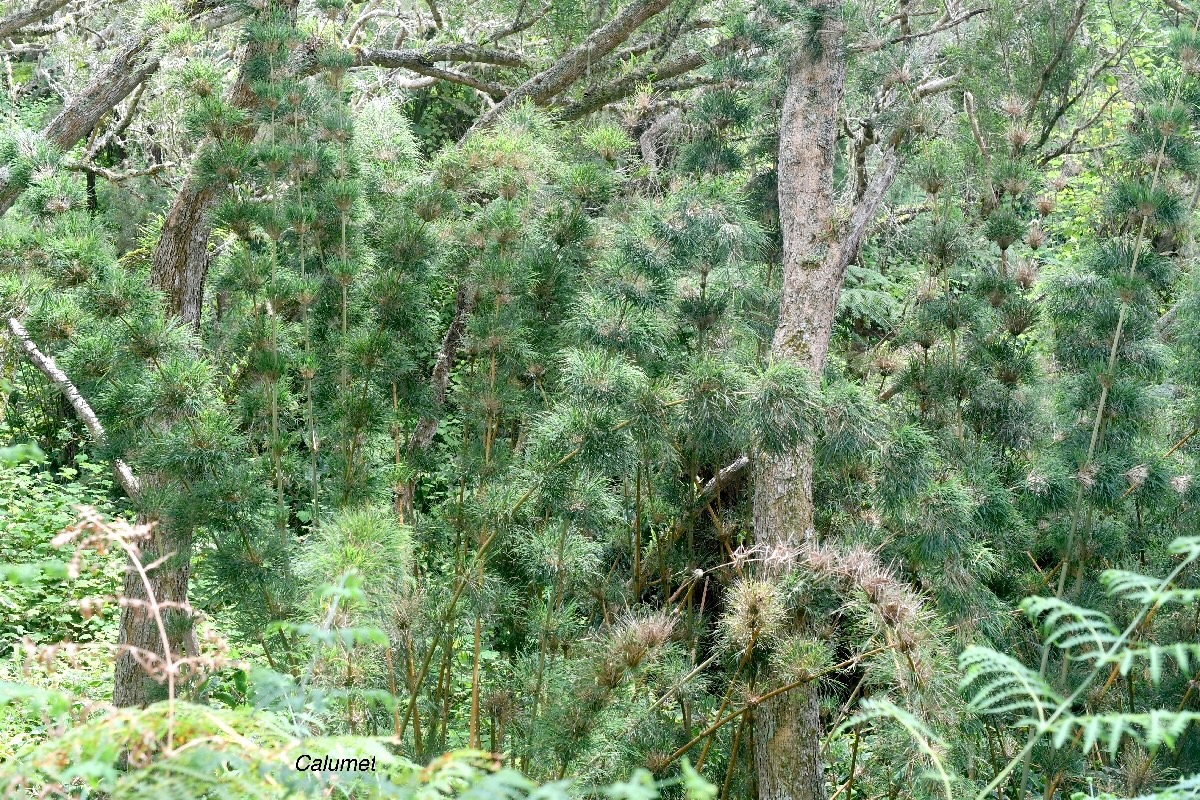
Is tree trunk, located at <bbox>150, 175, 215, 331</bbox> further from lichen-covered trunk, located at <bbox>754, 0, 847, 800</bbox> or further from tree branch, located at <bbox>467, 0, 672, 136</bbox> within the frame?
lichen-covered trunk, located at <bbox>754, 0, 847, 800</bbox>

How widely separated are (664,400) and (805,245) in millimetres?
997

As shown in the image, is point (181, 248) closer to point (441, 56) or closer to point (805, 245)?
point (441, 56)

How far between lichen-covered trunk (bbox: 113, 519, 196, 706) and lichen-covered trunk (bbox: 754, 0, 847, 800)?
5.98ft

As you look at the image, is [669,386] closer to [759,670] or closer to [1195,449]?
[759,670]

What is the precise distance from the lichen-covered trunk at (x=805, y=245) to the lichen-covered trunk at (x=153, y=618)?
71.7 inches

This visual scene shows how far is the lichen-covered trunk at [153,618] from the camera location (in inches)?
136

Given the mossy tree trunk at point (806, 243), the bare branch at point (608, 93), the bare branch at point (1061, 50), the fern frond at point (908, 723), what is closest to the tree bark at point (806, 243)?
the mossy tree trunk at point (806, 243)

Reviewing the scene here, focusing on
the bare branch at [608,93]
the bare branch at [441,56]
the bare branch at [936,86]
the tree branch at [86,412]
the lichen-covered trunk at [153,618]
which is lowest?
the lichen-covered trunk at [153,618]

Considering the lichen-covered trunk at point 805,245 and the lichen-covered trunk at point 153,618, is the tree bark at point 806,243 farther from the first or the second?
the lichen-covered trunk at point 153,618

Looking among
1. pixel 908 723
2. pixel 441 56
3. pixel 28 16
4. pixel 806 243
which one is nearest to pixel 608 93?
pixel 441 56

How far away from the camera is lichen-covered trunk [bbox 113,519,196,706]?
3.44 metres

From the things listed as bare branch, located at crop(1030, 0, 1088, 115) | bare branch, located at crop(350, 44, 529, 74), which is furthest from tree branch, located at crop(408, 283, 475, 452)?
bare branch, located at crop(1030, 0, 1088, 115)

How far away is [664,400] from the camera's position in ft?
10.6

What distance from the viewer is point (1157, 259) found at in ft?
12.0
